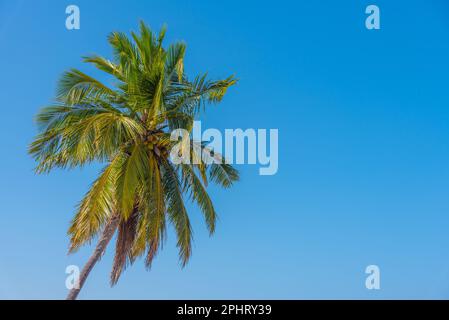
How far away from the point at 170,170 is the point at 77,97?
3704mm

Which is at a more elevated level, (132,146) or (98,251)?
(132,146)

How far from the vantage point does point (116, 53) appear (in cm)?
1364

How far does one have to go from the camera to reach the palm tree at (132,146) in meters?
11.3

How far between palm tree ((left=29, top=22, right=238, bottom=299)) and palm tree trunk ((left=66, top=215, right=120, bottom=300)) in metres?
0.03

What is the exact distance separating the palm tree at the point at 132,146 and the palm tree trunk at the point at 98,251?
25 millimetres

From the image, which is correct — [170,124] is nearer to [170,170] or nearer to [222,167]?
[170,170]

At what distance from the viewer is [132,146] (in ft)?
40.5

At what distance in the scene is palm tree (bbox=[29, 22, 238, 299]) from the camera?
11266 millimetres

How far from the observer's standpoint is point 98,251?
1153 centimetres

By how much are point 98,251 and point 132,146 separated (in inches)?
125
